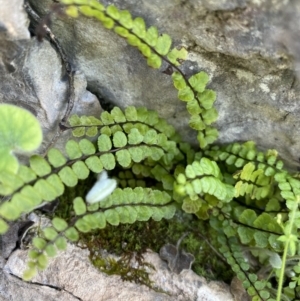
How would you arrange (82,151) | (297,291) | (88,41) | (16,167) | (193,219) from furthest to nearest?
(193,219) < (297,291) < (88,41) < (82,151) < (16,167)

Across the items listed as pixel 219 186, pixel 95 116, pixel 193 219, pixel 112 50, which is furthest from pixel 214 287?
pixel 112 50

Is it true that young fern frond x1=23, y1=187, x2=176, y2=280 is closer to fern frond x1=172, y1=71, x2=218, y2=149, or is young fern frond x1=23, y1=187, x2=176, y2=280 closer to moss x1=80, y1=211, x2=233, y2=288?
moss x1=80, y1=211, x2=233, y2=288

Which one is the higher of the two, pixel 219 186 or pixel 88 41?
pixel 88 41

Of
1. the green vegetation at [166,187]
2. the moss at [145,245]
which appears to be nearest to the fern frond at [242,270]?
the green vegetation at [166,187]

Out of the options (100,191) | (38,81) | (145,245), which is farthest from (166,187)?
(38,81)

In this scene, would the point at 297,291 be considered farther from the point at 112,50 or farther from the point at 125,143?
the point at 112,50

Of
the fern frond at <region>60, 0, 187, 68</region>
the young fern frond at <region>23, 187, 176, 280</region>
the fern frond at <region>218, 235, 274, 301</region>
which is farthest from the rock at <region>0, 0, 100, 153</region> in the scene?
the fern frond at <region>218, 235, 274, 301</region>

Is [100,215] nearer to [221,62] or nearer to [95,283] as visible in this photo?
[95,283]
